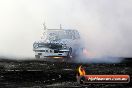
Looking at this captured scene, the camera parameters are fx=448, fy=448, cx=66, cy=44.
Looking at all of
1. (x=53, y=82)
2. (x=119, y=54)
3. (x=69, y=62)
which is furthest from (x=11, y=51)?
(x=53, y=82)

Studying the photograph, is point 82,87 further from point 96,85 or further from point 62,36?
point 62,36

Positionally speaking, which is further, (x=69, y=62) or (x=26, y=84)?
(x=69, y=62)

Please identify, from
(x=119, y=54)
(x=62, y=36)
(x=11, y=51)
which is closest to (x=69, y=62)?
(x=62, y=36)

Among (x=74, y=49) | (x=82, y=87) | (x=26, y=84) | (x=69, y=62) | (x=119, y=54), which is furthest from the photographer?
(x=119, y=54)

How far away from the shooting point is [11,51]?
338 ft

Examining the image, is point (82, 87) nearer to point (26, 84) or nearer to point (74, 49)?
point (26, 84)

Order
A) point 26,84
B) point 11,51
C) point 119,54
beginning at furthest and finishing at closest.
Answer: point 119,54, point 11,51, point 26,84

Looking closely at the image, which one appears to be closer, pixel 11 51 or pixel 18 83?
pixel 18 83

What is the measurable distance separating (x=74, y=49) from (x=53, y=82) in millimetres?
24399

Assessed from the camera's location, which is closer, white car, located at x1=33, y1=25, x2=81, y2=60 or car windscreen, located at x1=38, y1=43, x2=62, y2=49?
white car, located at x1=33, y1=25, x2=81, y2=60

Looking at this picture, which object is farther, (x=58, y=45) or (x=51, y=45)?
(x=51, y=45)

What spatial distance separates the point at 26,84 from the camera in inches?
1458

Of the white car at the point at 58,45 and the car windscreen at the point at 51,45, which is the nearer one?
the white car at the point at 58,45

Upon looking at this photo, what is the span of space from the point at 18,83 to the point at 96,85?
6683 mm
